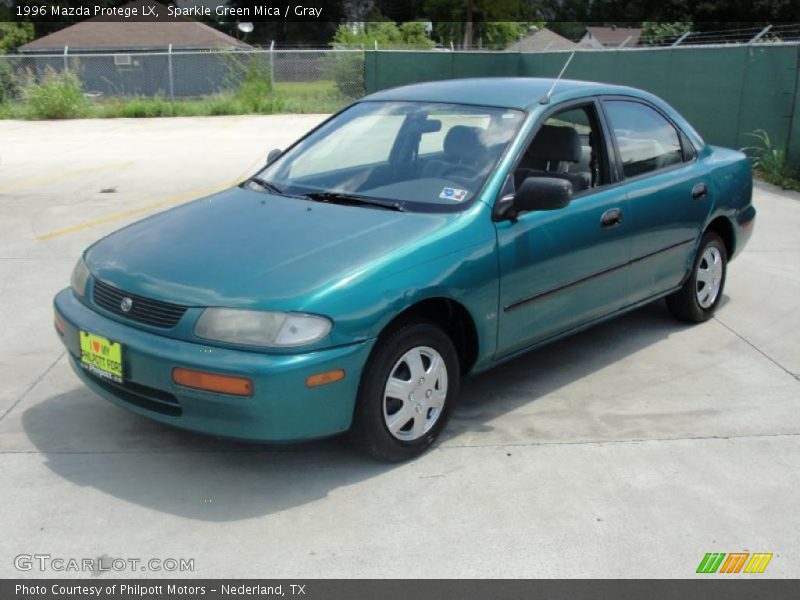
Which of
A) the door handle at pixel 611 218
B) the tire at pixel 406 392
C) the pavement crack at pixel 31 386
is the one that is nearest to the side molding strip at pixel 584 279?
the door handle at pixel 611 218

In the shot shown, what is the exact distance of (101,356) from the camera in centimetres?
388

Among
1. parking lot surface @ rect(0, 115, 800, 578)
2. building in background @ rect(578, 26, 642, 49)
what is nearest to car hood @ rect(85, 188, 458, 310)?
parking lot surface @ rect(0, 115, 800, 578)

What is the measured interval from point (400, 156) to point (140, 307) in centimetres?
181

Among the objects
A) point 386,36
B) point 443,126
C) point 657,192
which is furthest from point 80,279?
point 386,36

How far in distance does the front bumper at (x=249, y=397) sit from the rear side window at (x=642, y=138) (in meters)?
2.37

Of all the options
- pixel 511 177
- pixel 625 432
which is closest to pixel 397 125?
pixel 511 177

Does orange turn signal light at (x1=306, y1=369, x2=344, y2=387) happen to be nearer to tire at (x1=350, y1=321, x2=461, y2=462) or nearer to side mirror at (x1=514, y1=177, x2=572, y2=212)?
tire at (x1=350, y1=321, x2=461, y2=462)

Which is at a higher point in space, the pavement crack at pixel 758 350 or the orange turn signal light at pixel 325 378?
the orange turn signal light at pixel 325 378

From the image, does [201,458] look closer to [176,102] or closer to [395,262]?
[395,262]

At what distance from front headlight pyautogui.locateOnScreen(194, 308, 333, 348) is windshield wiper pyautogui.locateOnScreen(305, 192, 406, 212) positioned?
100 centimetres

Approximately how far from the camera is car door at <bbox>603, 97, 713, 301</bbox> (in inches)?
204

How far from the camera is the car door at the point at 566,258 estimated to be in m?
4.38

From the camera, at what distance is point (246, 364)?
3494mm
